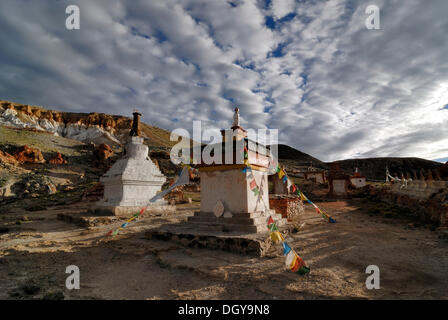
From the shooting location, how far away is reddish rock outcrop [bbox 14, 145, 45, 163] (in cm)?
2716

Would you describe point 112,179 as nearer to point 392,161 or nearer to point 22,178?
point 22,178

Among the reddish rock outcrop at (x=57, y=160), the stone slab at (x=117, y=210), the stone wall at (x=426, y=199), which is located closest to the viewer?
the stone wall at (x=426, y=199)

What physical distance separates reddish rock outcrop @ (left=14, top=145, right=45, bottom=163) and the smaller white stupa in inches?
959

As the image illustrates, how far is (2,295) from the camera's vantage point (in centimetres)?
350

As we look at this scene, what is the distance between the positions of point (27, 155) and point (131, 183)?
26.7 m

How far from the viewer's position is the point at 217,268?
444 centimetres

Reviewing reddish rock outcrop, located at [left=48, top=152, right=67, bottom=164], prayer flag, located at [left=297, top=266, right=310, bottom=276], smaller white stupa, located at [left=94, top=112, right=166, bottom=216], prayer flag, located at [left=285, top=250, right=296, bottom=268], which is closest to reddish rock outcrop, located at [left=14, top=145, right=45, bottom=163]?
reddish rock outcrop, located at [left=48, top=152, right=67, bottom=164]

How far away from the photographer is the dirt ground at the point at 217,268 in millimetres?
3551

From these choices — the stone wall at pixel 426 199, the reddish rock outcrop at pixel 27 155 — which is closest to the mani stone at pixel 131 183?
the stone wall at pixel 426 199

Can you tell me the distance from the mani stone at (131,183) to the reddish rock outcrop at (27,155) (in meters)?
24.4

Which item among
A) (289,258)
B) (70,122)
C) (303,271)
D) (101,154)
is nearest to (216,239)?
(289,258)

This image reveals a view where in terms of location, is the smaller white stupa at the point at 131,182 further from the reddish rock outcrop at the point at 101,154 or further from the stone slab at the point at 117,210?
the reddish rock outcrop at the point at 101,154
